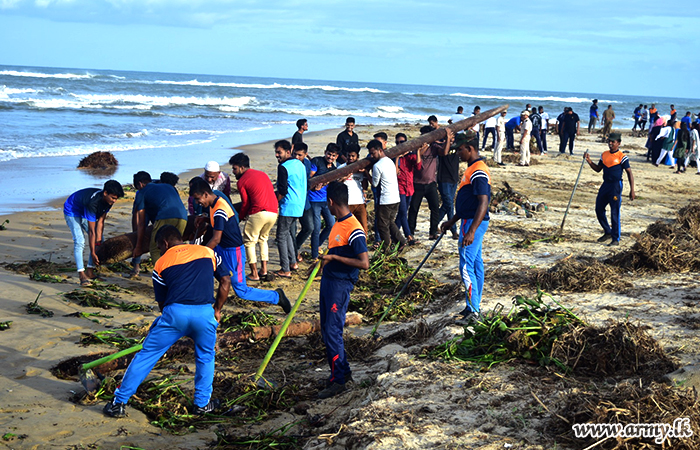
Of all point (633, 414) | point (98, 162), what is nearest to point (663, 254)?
point (633, 414)

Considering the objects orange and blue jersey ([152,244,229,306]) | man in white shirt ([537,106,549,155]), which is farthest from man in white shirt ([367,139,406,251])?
man in white shirt ([537,106,549,155])

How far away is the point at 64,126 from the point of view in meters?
27.0

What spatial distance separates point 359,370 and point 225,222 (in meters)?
2.30

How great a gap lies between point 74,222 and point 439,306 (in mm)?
4922

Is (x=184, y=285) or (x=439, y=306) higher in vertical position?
(x=184, y=285)

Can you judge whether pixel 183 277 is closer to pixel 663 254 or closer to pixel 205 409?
pixel 205 409

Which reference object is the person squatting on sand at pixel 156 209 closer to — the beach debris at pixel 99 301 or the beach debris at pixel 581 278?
the beach debris at pixel 99 301

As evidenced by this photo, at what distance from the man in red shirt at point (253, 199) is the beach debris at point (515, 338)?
365cm

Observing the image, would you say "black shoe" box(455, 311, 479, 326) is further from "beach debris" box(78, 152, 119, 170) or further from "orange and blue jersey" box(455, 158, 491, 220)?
"beach debris" box(78, 152, 119, 170)

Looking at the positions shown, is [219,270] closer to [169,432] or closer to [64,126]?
[169,432]

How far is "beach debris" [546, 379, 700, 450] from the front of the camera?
3.44m

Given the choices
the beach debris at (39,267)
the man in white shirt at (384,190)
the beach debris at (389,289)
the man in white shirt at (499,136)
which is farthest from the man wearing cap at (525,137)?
the beach debris at (39,267)

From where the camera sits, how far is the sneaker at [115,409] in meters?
4.67

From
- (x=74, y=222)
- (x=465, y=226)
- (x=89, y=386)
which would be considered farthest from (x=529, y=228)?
(x=89, y=386)
